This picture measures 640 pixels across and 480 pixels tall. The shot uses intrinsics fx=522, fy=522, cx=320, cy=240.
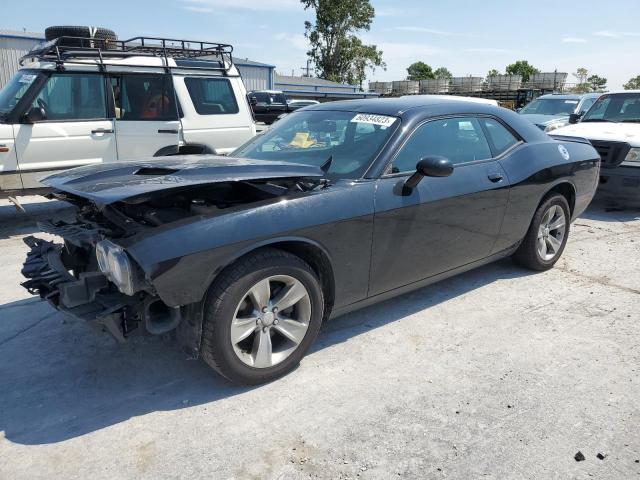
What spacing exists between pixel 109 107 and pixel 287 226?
16.6 feet

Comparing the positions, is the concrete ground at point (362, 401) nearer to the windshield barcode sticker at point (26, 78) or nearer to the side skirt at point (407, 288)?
the side skirt at point (407, 288)

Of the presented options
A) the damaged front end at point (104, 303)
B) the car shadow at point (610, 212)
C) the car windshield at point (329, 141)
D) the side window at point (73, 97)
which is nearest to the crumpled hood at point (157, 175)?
the car windshield at point (329, 141)

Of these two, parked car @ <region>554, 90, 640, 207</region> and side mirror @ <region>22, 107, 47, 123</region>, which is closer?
side mirror @ <region>22, 107, 47, 123</region>

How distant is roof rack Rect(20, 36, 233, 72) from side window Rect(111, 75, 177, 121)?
30 cm

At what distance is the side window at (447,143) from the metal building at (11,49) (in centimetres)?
2529

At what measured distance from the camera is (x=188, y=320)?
281 centimetres

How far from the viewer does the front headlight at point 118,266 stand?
2594 mm

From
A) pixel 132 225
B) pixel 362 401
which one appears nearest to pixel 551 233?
pixel 362 401

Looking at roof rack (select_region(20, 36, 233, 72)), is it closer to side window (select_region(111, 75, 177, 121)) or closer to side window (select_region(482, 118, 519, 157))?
side window (select_region(111, 75, 177, 121))

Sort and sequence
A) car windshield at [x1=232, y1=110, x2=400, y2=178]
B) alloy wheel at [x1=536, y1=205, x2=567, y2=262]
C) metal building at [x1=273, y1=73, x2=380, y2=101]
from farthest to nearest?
metal building at [x1=273, y1=73, x2=380, y2=101]
alloy wheel at [x1=536, y1=205, x2=567, y2=262]
car windshield at [x1=232, y1=110, x2=400, y2=178]

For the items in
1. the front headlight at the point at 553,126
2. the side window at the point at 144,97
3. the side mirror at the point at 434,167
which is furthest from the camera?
the front headlight at the point at 553,126

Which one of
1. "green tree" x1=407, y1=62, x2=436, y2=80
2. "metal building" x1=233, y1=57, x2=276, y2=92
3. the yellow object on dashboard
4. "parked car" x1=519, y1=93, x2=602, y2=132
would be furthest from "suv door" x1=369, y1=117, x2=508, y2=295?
"green tree" x1=407, y1=62, x2=436, y2=80

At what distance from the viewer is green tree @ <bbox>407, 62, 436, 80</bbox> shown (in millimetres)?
91863

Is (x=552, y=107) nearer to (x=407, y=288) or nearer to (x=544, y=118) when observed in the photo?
(x=544, y=118)
